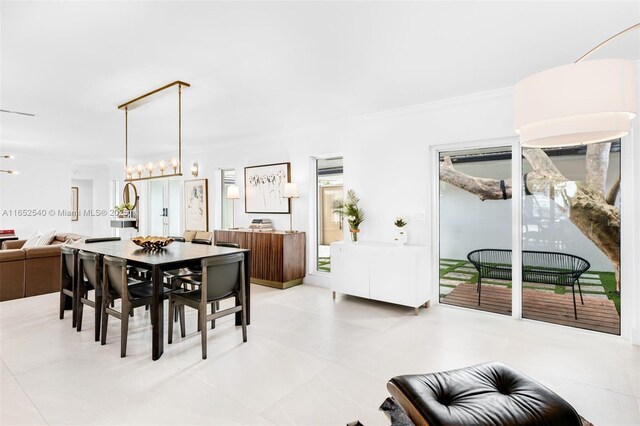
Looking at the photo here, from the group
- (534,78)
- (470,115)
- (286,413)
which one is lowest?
(286,413)

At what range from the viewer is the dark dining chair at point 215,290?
2.92 m

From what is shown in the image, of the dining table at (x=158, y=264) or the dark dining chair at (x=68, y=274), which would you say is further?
the dark dining chair at (x=68, y=274)

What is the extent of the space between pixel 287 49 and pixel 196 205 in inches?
210

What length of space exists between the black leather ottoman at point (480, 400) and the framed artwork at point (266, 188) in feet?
14.4

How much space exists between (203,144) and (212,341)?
15.5 feet

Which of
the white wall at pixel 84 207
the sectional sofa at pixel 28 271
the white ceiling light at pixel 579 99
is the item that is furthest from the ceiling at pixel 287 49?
the white wall at pixel 84 207

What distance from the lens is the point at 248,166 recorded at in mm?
6484

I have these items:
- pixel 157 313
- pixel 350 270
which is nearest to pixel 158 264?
pixel 157 313

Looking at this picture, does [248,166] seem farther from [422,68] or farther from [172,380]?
[172,380]

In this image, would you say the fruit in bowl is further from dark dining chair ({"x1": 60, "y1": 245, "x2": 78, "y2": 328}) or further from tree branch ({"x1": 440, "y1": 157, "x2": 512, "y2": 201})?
tree branch ({"x1": 440, "y1": 157, "x2": 512, "y2": 201})

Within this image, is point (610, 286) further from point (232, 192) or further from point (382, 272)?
point (232, 192)

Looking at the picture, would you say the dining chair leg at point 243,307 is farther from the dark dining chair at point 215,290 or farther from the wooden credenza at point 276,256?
the wooden credenza at point 276,256

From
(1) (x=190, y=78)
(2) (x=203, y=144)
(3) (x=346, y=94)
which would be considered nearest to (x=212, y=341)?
(1) (x=190, y=78)

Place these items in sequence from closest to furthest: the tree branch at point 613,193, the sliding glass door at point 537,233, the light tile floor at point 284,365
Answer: the light tile floor at point 284,365 → the tree branch at point 613,193 → the sliding glass door at point 537,233
